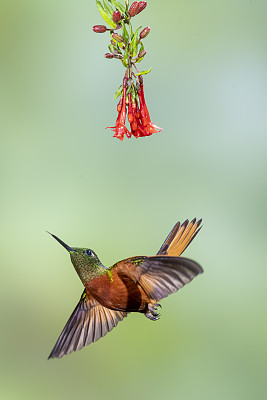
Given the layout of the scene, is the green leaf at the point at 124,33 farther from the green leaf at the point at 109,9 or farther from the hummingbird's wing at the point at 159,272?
the hummingbird's wing at the point at 159,272

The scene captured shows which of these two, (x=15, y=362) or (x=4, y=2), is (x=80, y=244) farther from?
(x=4, y=2)

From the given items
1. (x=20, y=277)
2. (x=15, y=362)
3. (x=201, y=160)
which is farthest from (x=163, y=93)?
(x=15, y=362)

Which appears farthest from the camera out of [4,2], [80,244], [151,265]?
[4,2]

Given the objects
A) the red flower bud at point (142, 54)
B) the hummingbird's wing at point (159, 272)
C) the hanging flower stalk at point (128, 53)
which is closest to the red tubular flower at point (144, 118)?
the hanging flower stalk at point (128, 53)

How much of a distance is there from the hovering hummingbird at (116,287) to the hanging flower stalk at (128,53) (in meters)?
0.26

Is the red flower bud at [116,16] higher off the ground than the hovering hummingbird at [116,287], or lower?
higher

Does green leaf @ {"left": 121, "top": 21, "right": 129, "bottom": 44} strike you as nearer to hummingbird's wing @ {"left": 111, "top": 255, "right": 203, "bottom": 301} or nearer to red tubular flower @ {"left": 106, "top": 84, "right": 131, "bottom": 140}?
red tubular flower @ {"left": 106, "top": 84, "right": 131, "bottom": 140}

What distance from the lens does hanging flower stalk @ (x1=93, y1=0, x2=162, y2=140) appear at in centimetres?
106

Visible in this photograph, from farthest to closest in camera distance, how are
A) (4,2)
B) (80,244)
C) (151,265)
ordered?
(4,2) → (80,244) → (151,265)

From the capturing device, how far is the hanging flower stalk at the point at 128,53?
1.06 metres

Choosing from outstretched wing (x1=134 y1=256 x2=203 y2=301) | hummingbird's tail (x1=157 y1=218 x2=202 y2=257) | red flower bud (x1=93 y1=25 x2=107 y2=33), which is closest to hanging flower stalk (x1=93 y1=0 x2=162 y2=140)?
red flower bud (x1=93 y1=25 x2=107 y2=33)

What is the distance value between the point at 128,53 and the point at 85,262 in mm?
428

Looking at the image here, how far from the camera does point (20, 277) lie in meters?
3.05

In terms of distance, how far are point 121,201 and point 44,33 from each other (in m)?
1.09
